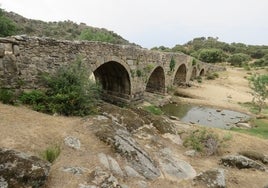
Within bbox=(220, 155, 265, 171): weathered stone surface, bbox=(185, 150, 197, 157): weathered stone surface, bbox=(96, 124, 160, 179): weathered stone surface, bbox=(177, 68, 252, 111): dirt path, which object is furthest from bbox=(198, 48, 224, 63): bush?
bbox=(96, 124, 160, 179): weathered stone surface

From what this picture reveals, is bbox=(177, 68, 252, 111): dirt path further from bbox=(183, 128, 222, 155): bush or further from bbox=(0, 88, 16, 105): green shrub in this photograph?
bbox=(0, 88, 16, 105): green shrub

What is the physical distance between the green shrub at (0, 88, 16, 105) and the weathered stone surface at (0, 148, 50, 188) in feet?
14.3

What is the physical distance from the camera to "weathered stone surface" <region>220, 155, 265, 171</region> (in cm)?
1029

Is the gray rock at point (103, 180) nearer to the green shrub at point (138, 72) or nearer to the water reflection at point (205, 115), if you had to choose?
the green shrub at point (138, 72)

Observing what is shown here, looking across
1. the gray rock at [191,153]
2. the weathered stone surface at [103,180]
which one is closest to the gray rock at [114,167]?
the weathered stone surface at [103,180]

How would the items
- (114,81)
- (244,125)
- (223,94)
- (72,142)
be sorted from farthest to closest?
1. (223,94)
2. (114,81)
3. (244,125)
4. (72,142)

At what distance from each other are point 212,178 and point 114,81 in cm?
1189

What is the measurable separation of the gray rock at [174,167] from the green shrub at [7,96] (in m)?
5.93

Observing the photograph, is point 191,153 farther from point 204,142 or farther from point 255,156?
point 255,156

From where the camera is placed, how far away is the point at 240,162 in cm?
1034

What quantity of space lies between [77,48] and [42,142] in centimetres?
620

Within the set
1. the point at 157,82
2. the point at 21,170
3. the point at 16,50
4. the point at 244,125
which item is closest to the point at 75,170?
the point at 21,170

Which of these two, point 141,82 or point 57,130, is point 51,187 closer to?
point 57,130

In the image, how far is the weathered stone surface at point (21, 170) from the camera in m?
5.56
